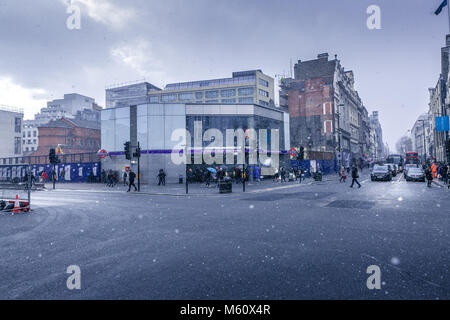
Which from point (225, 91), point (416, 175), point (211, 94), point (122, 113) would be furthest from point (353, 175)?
point (211, 94)

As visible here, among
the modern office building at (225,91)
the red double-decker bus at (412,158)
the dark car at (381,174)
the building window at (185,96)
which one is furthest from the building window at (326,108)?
the building window at (185,96)

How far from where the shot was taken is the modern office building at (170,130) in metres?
29.2

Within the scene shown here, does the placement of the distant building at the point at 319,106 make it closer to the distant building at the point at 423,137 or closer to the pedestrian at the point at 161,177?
the distant building at the point at 423,137

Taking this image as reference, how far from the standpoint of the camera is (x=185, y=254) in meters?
5.21

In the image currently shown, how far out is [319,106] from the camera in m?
55.9

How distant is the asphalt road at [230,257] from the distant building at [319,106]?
45.9 metres

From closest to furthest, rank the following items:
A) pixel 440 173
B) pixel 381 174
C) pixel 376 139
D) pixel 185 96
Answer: pixel 440 173 → pixel 381 174 → pixel 185 96 → pixel 376 139

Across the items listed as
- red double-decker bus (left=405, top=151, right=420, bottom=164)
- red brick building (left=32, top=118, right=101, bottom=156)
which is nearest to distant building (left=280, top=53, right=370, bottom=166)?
red double-decker bus (left=405, top=151, right=420, bottom=164)

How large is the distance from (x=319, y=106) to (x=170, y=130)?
121 feet

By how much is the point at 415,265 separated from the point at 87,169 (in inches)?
1426

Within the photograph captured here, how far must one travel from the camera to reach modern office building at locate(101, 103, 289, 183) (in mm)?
29156

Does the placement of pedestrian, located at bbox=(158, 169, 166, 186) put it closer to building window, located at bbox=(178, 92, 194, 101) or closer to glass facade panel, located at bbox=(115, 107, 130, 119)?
glass facade panel, located at bbox=(115, 107, 130, 119)

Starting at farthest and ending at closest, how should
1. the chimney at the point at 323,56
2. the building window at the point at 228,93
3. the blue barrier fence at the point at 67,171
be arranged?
the building window at the point at 228,93 → the chimney at the point at 323,56 → the blue barrier fence at the point at 67,171

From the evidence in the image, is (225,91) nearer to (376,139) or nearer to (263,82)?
(263,82)
